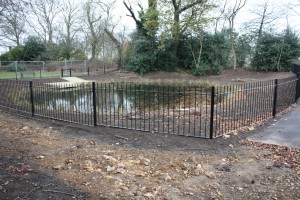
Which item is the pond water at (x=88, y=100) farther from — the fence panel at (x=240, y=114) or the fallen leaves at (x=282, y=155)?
the fallen leaves at (x=282, y=155)

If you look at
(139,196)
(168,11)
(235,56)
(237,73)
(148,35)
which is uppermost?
(168,11)

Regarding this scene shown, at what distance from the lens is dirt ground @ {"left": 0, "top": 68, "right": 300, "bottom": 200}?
3.64m

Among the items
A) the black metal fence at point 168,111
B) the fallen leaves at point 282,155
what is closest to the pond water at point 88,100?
the black metal fence at point 168,111

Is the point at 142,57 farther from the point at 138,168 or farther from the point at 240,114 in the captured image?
the point at 138,168

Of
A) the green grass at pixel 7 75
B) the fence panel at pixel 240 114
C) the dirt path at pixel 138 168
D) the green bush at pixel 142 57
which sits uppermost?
the green bush at pixel 142 57

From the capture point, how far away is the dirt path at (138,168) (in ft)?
11.9

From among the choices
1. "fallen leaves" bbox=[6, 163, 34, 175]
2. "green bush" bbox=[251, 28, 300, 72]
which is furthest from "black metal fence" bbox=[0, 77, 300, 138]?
"green bush" bbox=[251, 28, 300, 72]

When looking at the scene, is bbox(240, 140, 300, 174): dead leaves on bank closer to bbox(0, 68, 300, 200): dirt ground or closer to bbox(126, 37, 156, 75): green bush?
bbox(0, 68, 300, 200): dirt ground

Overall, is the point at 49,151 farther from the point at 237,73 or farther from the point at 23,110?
the point at 237,73

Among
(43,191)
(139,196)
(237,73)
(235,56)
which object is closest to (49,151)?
(43,191)

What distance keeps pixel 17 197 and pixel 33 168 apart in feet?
3.25

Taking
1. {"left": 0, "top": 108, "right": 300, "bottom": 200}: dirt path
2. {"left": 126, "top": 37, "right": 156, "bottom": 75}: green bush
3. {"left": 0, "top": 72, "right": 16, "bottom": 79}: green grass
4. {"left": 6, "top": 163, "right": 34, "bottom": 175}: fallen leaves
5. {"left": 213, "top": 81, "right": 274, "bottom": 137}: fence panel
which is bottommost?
{"left": 0, "top": 108, "right": 300, "bottom": 200}: dirt path

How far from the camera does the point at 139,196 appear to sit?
139 inches

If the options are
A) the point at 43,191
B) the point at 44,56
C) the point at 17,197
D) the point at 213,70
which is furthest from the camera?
the point at 44,56
